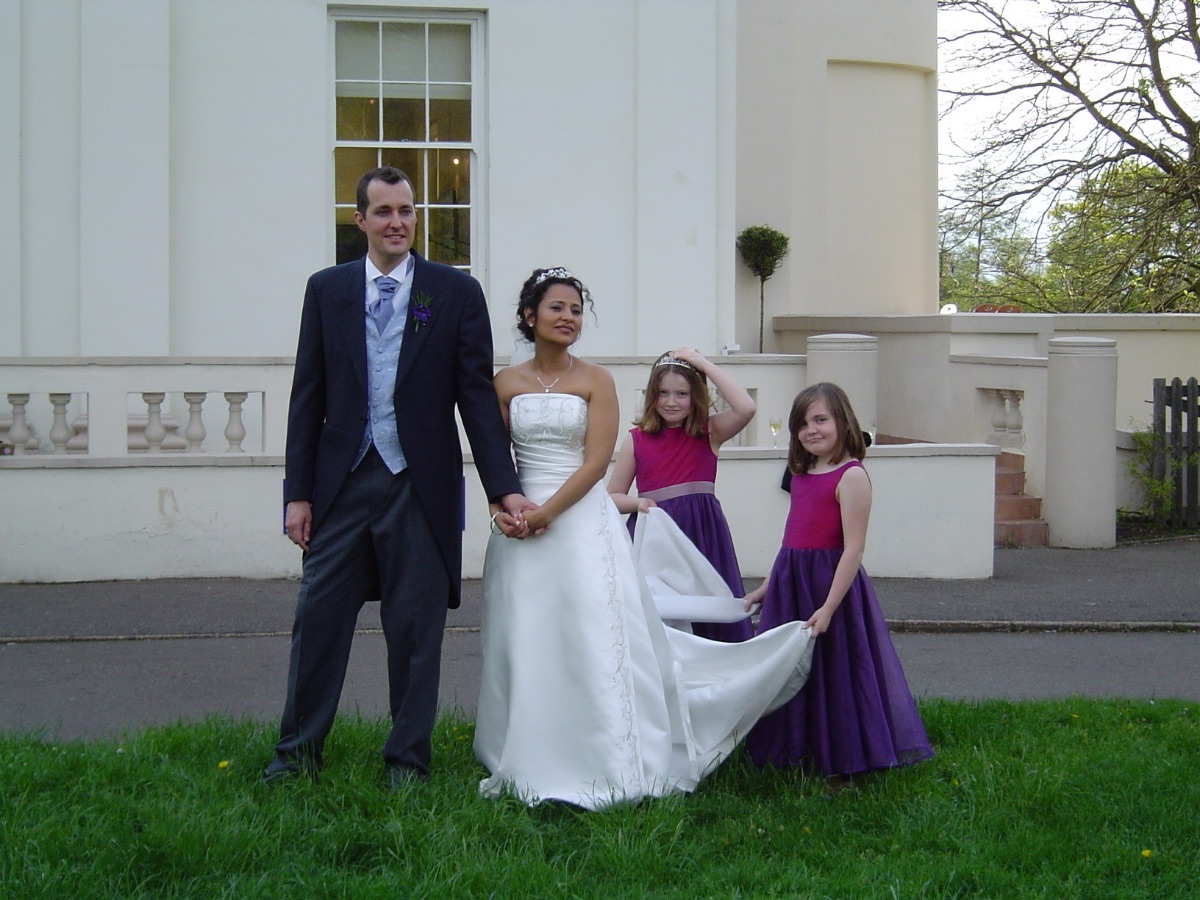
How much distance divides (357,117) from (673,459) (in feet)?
22.1

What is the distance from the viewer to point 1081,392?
11.5m

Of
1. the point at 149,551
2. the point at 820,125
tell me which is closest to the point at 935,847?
the point at 149,551

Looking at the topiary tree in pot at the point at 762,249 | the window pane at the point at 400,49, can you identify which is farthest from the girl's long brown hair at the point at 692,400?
the topiary tree in pot at the point at 762,249

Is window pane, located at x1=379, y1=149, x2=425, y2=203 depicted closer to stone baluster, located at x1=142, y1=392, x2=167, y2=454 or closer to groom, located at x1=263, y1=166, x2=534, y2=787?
stone baluster, located at x1=142, y1=392, x2=167, y2=454

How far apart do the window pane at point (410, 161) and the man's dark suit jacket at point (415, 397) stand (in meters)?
7.10

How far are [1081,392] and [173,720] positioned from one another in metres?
7.98

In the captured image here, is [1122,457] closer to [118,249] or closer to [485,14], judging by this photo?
[485,14]

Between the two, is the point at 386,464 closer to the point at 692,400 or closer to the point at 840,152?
the point at 692,400

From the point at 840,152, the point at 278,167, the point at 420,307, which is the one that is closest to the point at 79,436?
the point at 278,167

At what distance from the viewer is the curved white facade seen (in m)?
11.2

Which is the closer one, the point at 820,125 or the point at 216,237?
the point at 216,237

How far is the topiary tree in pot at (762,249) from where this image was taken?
1691 cm

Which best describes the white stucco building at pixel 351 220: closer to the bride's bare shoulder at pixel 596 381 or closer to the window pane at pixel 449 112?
the window pane at pixel 449 112

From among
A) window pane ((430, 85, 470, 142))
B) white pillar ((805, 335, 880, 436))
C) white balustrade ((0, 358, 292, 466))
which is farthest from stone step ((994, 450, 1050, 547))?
white balustrade ((0, 358, 292, 466))
